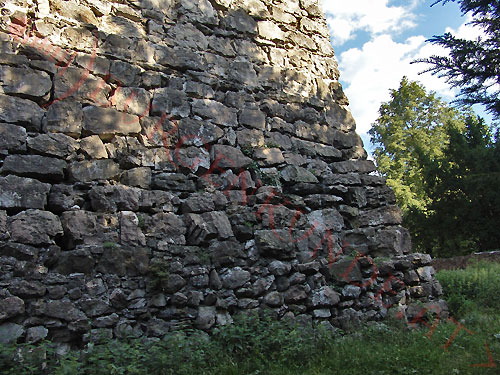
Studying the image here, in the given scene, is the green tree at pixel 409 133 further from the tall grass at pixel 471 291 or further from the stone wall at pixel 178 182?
the stone wall at pixel 178 182

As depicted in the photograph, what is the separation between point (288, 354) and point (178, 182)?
6.16 ft

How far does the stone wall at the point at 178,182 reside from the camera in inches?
130

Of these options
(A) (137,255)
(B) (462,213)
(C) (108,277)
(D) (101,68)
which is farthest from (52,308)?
(B) (462,213)

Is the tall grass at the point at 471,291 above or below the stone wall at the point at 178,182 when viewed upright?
below

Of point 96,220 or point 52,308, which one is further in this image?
point 96,220

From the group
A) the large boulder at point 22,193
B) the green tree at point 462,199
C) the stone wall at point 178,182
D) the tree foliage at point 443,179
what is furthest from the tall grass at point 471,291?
the green tree at point 462,199

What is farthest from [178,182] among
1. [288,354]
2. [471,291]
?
[471,291]

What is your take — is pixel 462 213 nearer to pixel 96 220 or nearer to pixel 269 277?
pixel 269 277

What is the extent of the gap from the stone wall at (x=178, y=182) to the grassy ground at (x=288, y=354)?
0.73ft

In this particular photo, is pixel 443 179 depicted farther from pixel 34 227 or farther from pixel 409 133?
pixel 34 227

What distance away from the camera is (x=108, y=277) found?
3383 mm

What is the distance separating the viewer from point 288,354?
334 centimetres

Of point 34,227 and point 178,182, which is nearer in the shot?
point 34,227

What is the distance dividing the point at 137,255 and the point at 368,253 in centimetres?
262
